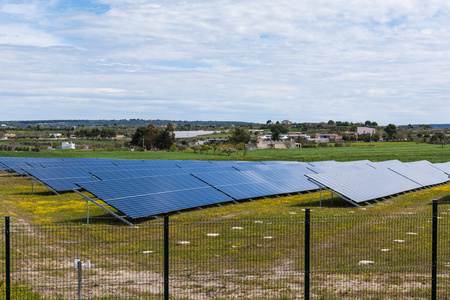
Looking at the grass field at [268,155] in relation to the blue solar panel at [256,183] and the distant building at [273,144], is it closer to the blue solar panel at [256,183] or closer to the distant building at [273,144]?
the distant building at [273,144]

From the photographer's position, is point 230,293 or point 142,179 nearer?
point 230,293

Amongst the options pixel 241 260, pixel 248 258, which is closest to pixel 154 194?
pixel 248 258

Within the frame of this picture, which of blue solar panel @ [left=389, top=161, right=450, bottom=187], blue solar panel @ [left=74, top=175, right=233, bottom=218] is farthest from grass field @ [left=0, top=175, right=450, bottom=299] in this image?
blue solar panel @ [left=389, top=161, right=450, bottom=187]

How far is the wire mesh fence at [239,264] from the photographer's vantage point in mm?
10828

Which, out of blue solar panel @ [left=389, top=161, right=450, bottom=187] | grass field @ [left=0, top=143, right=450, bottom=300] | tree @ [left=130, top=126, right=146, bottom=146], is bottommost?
grass field @ [left=0, top=143, right=450, bottom=300]

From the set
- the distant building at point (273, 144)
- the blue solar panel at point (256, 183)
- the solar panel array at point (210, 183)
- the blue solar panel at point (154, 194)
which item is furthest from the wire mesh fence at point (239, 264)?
the distant building at point (273, 144)

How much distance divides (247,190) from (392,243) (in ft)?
45.6

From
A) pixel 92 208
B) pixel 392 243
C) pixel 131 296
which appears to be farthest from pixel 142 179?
pixel 131 296

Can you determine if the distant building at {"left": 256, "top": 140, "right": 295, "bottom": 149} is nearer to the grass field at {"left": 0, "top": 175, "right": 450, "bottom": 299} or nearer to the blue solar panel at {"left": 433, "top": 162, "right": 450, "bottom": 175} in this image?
the blue solar panel at {"left": 433, "top": 162, "right": 450, "bottom": 175}

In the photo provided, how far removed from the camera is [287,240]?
16766mm

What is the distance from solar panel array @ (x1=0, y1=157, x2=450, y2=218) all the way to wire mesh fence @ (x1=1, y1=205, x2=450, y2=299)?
3016mm

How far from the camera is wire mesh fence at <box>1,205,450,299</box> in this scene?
10828mm

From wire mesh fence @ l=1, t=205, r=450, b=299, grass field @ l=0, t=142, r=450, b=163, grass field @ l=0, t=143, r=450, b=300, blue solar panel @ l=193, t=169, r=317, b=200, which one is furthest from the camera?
grass field @ l=0, t=142, r=450, b=163

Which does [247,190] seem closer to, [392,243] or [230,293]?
[392,243]
